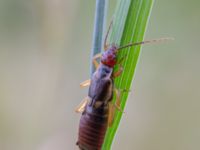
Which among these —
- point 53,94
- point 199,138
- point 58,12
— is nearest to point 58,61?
point 53,94

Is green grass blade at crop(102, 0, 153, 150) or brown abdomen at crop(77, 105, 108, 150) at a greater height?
green grass blade at crop(102, 0, 153, 150)

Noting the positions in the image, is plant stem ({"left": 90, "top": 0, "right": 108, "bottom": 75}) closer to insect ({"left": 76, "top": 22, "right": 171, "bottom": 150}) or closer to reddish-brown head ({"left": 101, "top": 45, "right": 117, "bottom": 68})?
insect ({"left": 76, "top": 22, "right": 171, "bottom": 150})

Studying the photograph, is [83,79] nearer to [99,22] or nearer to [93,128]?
[93,128]

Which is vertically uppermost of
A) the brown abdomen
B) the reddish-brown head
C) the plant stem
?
the plant stem

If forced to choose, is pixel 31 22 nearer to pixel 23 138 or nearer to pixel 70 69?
pixel 70 69

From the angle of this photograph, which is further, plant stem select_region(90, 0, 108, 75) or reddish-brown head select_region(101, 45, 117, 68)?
reddish-brown head select_region(101, 45, 117, 68)

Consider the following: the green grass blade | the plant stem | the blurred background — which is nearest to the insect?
the green grass blade

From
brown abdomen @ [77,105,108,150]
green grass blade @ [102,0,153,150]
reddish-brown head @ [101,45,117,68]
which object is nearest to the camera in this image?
green grass blade @ [102,0,153,150]

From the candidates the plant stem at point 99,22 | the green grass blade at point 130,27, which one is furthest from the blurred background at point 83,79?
the plant stem at point 99,22
